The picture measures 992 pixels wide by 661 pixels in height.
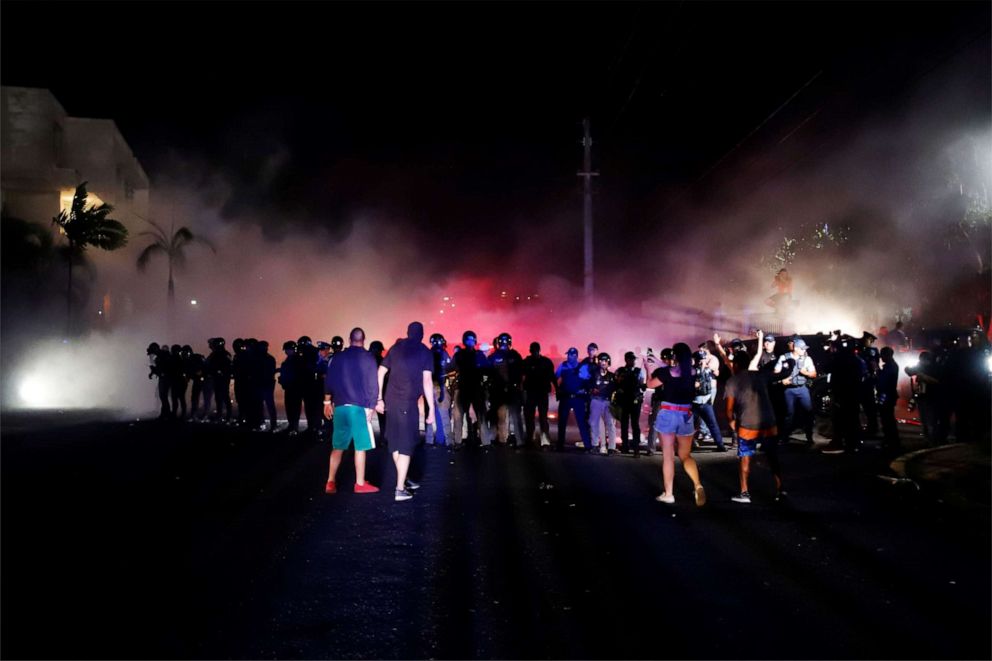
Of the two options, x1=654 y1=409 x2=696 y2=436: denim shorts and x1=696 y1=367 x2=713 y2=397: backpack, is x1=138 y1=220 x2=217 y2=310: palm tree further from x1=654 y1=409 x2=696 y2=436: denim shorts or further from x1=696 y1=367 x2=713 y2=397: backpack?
x1=654 y1=409 x2=696 y2=436: denim shorts

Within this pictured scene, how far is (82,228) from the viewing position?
23734 mm

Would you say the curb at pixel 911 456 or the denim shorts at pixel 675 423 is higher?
the denim shorts at pixel 675 423

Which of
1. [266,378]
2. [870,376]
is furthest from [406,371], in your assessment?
[870,376]

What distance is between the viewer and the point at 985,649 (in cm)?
363

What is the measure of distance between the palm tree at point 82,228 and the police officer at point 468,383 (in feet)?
58.0

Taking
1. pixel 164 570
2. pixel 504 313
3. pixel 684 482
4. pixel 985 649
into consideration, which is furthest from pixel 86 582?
pixel 504 313

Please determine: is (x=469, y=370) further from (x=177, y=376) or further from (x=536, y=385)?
(x=177, y=376)

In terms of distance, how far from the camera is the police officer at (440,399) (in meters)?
10.8

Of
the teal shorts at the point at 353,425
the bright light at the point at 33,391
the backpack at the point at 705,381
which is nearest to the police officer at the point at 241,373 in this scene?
the teal shorts at the point at 353,425

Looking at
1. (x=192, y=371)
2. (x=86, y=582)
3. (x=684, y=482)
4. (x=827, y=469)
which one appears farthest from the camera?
(x=192, y=371)

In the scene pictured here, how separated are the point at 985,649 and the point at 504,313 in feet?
99.7

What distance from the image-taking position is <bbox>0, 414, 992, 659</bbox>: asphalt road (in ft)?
12.3

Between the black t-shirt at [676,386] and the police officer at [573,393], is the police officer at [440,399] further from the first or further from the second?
the black t-shirt at [676,386]

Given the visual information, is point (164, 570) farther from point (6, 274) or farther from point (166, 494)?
point (6, 274)
